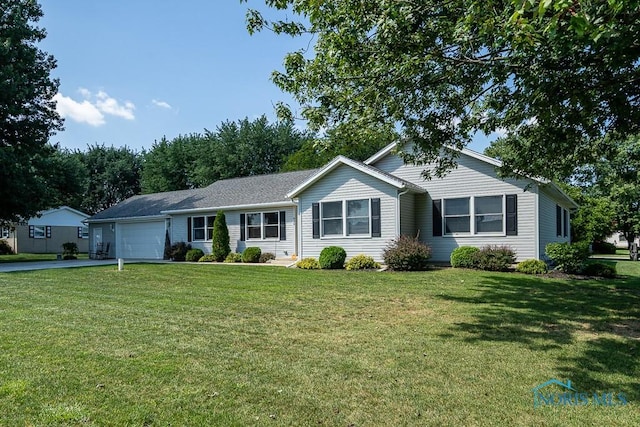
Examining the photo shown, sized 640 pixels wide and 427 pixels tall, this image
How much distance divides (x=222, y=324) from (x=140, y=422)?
3.25 m

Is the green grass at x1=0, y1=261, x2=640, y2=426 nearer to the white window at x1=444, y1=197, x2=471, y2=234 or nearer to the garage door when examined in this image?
the white window at x1=444, y1=197, x2=471, y2=234


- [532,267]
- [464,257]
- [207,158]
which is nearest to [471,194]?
[464,257]

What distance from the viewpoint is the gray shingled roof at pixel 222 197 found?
2050 cm

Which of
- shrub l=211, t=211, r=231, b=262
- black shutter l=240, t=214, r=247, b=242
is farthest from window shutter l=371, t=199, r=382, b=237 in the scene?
shrub l=211, t=211, r=231, b=262

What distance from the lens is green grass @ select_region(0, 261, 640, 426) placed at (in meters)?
3.50

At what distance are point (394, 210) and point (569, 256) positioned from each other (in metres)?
5.98

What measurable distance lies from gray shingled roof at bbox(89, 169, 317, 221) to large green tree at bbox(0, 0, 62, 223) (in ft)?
15.0

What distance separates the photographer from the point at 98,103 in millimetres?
19391

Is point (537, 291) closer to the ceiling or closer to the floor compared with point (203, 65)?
closer to the floor

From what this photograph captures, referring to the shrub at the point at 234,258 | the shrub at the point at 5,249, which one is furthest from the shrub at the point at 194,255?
the shrub at the point at 5,249

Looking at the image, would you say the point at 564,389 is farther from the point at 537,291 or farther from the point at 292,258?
the point at 292,258

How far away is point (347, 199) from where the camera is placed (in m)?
16.8

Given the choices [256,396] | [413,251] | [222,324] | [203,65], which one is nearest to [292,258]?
[413,251]

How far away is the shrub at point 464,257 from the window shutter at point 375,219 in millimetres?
2890
